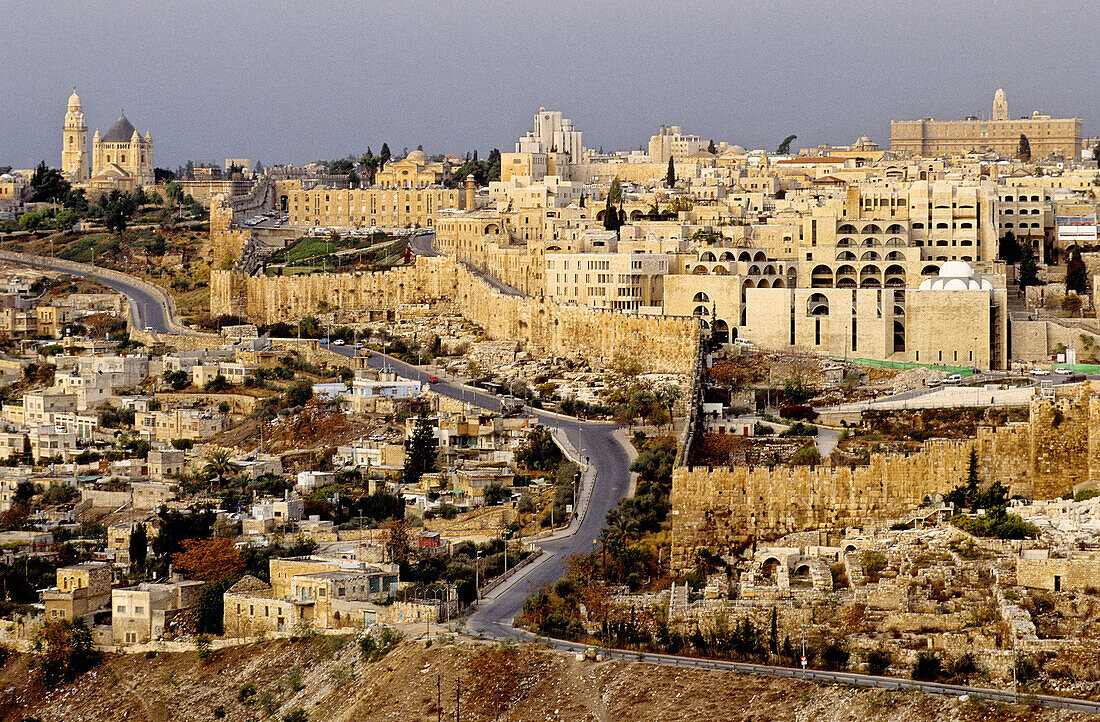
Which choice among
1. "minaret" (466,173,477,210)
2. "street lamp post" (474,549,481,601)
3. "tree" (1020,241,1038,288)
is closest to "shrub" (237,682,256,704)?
"street lamp post" (474,549,481,601)

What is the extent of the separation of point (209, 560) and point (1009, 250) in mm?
29236

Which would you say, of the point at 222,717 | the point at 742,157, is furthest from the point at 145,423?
the point at 742,157

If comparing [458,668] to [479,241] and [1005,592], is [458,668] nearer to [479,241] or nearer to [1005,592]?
[1005,592]

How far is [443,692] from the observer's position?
90.1 ft

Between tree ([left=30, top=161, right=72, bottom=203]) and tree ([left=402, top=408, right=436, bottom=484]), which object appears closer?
tree ([left=402, top=408, right=436, bottom=484])

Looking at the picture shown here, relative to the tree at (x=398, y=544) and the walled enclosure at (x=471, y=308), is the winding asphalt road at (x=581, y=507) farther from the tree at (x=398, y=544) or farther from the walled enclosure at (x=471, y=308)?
the walled enclosure at (x=471, y=308)

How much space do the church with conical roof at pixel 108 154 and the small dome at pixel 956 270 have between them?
184 feet

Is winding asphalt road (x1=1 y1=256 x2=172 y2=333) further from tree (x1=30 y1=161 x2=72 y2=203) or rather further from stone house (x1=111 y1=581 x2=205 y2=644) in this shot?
stone house (x1=111 y1=581 x2=205 y2=644)

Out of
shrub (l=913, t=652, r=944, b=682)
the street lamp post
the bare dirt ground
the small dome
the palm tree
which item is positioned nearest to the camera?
the bare dirt ground

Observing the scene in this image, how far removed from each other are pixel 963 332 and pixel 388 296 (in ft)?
77.0

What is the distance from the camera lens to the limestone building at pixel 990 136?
381 feet

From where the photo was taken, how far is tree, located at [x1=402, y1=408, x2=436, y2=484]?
154ft

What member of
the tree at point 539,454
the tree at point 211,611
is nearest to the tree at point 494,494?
the tree at point 539,454

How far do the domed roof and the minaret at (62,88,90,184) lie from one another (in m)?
1.74
